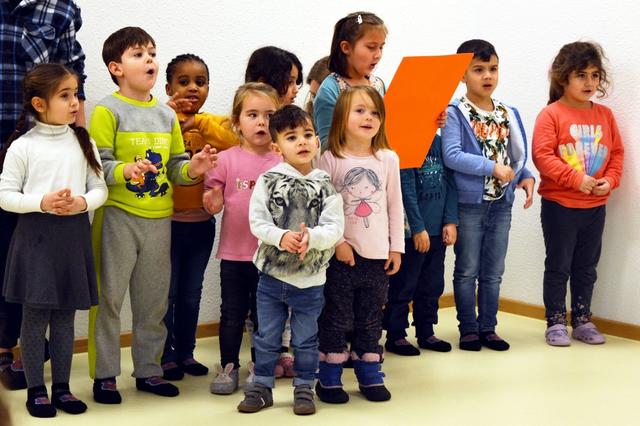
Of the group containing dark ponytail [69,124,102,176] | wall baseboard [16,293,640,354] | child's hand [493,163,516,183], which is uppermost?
dark ponytail [69,124,102,176]

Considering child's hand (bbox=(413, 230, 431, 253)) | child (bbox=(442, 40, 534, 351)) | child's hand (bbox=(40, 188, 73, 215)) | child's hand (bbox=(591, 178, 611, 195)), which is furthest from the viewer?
child's hand (bbox=(591, 178, 611, 195))

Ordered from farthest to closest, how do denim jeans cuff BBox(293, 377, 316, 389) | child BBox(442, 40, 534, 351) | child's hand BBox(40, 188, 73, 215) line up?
child BBox(442, 40, 534, 351), denim jeans cuff BBox(293, 377, 316, 389), child's hand BBox(40, 188, 73, 215)

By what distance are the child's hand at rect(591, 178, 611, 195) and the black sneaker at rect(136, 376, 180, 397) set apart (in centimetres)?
193

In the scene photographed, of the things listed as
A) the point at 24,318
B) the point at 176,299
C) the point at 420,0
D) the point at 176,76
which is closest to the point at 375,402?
the point at 176,299

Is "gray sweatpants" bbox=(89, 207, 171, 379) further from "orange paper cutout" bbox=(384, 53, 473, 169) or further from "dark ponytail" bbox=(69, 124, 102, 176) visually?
"orange paper cutout" bbox=(384, 53, 473, 169)

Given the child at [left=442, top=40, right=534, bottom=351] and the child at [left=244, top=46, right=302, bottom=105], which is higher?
the child at [left=244, top=46, right=302, bottom=105]

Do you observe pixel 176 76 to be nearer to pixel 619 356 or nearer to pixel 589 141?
pixel 589 141

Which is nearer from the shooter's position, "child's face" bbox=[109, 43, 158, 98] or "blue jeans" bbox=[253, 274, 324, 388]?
"blue jeans" bbox=[253, 274, 324, 388]

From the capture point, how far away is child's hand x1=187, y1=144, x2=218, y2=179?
251cm

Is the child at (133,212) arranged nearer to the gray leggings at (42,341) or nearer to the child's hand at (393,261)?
the gray leggings at (42,341)

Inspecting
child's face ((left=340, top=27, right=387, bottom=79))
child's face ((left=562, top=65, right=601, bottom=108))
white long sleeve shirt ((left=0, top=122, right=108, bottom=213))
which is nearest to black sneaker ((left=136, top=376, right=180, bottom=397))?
white long sleeve shirt ((left=0, top=122, right=108, bottom=213))

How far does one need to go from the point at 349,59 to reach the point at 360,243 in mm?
719

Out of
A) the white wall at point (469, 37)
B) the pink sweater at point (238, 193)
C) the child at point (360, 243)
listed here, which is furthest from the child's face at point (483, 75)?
the pink sweater at point (238, 193)

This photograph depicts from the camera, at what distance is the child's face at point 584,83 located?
346 cm
